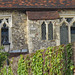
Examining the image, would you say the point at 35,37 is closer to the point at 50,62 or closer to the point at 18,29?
the point at 18,29

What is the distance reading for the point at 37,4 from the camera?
13211mm

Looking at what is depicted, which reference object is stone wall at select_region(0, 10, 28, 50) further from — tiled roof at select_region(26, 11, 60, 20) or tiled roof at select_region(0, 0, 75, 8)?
tiled roof at select_region(26, 11, 60, 20)

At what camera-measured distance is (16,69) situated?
8055mm

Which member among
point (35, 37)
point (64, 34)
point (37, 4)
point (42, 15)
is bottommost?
point (35, 37)

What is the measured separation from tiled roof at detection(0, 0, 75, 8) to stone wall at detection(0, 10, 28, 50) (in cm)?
44

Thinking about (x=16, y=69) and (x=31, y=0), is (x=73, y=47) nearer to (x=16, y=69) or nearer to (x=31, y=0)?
(x=16, y=69)

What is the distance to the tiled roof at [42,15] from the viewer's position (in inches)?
499

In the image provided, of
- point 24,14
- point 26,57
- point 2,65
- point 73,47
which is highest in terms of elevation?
point 24,14

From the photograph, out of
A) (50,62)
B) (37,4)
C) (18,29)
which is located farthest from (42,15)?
(50,62)

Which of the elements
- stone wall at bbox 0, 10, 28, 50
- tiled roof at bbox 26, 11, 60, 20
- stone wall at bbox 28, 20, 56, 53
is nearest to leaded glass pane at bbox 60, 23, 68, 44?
stone wall at bbox 28, 20, 56, 53

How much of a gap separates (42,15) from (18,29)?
154 cm

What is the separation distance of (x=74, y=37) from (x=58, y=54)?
810 centimetres

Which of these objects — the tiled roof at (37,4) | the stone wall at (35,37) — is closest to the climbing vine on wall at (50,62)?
the stone wall at (35,37)

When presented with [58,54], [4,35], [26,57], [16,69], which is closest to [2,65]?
[16,69]
